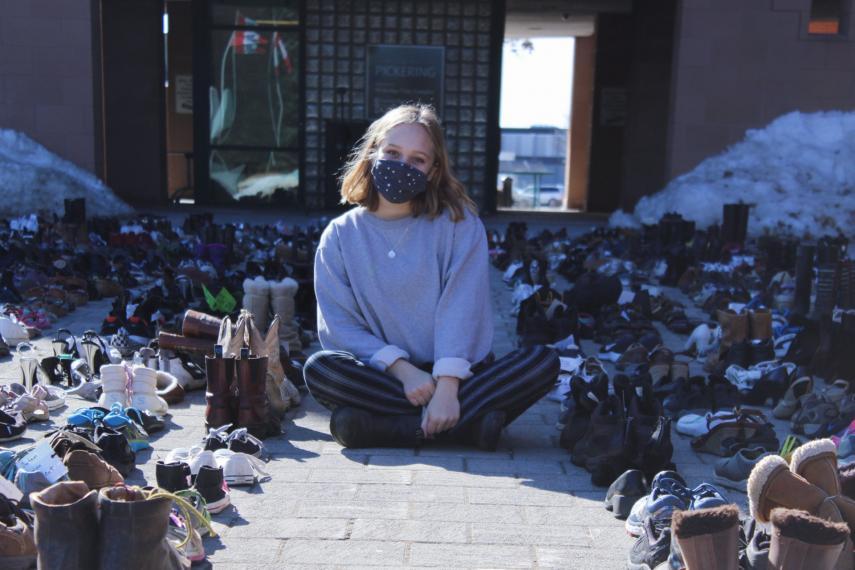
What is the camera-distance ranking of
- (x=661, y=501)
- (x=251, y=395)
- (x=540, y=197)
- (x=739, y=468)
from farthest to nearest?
(x=540, y=197), (x=251, y=395), (x=739, y=468), (x=661, y=501)

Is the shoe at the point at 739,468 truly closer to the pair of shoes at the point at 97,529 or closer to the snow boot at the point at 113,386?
the pair of shoes at the point at 97,529

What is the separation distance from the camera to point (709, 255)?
31.9 ft

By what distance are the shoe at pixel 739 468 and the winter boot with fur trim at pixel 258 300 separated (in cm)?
299

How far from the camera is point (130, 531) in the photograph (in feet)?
7.66

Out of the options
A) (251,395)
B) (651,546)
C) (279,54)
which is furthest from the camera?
(279,54)

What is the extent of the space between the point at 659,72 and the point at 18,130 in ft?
31.9

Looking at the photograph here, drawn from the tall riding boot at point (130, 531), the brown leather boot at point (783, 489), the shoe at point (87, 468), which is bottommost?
the shoe at point (87, 468)

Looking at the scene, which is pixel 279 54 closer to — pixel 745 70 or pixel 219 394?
pixel 745 70

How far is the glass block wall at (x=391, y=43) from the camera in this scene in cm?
1423

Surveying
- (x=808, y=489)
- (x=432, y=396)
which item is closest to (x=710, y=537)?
(x=808, y=489)

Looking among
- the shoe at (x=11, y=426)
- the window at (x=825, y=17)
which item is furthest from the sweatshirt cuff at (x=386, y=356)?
the window at (x=825, y=17)

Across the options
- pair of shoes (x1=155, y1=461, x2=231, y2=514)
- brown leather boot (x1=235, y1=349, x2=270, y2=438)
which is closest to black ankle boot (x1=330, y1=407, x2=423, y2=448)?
brown leather boot (x1=235, y1=349, x2=270, y2=438)

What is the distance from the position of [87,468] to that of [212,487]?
402 mm

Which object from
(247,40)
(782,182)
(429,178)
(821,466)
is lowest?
(821,466)
